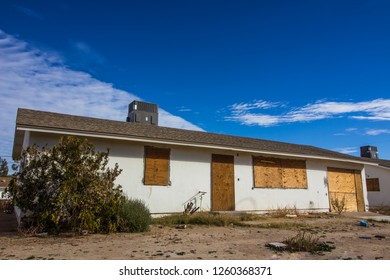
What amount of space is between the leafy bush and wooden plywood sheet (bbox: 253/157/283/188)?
8315 mm

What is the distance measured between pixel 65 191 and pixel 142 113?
37.0 ft

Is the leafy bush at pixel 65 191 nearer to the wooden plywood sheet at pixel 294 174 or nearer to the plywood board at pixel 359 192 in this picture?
the wooden plywood sheet at pixel 294 174

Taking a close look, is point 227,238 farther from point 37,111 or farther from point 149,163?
point 37,111

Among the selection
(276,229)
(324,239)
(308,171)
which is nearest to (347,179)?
(308,171)

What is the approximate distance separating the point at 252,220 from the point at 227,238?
4.73 metres

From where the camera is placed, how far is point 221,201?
550 inches

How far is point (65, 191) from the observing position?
26.2 ft

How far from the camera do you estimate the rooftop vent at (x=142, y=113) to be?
18656mm

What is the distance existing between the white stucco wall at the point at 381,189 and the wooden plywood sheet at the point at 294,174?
1212 centimetres

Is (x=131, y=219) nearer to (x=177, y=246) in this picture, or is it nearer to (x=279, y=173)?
(x=177, y=246)

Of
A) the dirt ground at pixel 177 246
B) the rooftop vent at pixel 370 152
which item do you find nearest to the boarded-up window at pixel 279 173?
the dirt ground at pixel 177 246

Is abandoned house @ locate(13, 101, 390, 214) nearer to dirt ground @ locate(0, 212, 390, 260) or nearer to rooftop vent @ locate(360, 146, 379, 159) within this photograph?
dirt ground @ locate(0, 212, 390, 260)

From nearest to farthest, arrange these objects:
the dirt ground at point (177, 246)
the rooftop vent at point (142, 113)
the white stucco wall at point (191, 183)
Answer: the dirt ground at point (177, 246) → the white stucco wall at point (191, 183) → the rooftop vent at point (142, 113)

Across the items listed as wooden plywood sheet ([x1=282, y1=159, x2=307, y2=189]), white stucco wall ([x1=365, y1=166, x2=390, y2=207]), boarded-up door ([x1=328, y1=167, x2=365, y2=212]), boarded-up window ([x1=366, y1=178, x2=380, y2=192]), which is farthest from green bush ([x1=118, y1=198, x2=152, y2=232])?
boarded-up window ([x1=366, y1=178, x2=380, y2=192])
